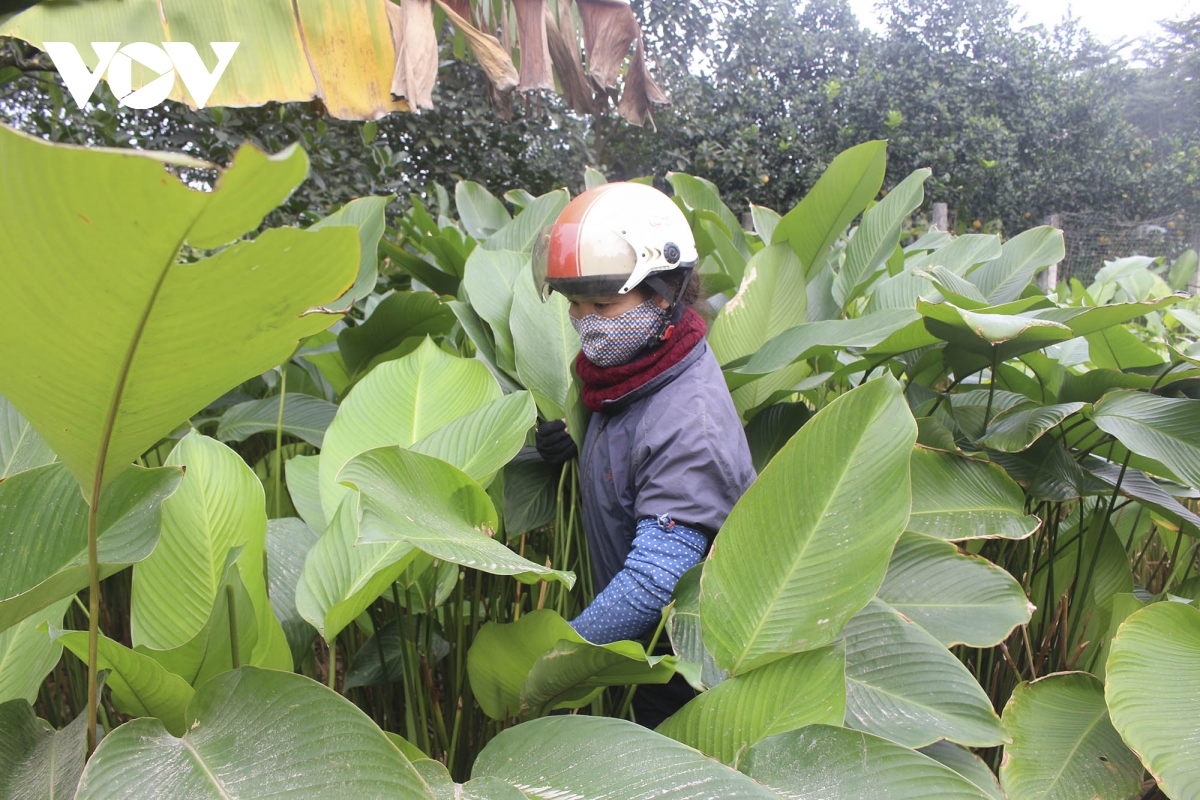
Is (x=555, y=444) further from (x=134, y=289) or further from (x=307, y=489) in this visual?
(x=134, y=289)

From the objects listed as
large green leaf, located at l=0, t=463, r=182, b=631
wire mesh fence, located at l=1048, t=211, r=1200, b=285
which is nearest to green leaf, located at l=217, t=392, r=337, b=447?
large green leaf, located at l=0, t=463, r=182, b=631

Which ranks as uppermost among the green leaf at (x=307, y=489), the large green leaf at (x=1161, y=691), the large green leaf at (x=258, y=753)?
the large green leaf at (x=1161, y=691)

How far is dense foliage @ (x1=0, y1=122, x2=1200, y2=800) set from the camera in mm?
501

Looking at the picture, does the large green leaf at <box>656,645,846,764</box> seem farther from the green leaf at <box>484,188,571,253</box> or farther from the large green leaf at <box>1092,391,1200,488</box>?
the green leaf at <box>484,188,571,253</box>

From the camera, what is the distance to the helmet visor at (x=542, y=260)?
120cm

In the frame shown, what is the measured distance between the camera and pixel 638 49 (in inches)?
113

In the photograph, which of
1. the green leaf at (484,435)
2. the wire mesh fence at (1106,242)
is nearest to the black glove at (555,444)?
the green leaf at (484,435)

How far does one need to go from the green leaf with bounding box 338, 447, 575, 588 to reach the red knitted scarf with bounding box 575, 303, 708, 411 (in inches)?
18.3

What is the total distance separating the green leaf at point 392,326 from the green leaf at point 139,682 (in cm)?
85

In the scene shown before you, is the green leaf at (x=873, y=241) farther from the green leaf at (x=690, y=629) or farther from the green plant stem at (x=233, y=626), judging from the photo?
the green plant stem at (x=233, y=626)

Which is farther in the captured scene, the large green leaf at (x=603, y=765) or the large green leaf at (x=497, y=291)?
the large green leaf at (x=497, y=291)

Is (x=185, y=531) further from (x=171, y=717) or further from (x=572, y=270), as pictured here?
(x=572, y=270)

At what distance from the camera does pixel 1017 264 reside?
4.91 feet

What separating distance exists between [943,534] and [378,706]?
2.70 feet
